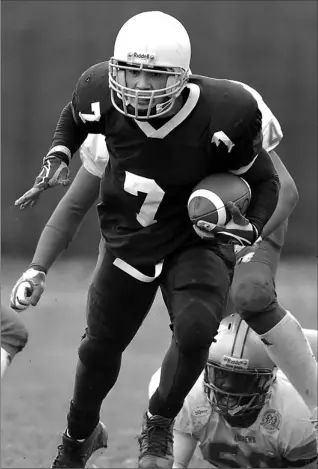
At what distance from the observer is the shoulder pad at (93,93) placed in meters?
3.68

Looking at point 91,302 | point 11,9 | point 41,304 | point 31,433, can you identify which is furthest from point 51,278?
point 91,302

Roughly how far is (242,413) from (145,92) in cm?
165

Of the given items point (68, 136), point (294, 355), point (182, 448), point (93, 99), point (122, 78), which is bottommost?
point (182, 448)

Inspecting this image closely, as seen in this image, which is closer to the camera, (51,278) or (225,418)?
(225,418)

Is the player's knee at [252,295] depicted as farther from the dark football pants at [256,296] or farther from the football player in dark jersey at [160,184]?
the football player in dark jersey at [160,184]

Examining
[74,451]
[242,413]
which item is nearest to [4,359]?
[74,451]

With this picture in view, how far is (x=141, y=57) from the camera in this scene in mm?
3488

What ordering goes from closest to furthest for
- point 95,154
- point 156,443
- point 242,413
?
point 156,443
point 95,154
point 242,413

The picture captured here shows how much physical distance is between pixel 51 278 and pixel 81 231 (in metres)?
0.58

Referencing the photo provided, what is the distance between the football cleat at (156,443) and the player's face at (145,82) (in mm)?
1094

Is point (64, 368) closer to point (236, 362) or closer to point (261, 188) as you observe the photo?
point (236, 362)

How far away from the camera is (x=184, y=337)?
3.56m

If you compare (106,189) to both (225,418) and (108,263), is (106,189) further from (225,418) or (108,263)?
(225,418)

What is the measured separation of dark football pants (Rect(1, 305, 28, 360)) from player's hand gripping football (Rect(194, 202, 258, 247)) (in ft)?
3.05
